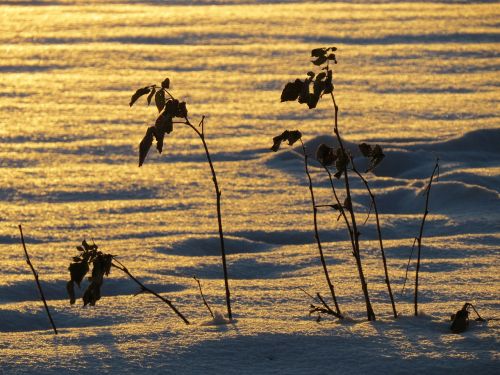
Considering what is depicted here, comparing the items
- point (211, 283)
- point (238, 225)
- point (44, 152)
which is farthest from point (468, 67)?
point (211, 283)

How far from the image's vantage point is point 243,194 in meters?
4.97

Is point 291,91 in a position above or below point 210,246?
above

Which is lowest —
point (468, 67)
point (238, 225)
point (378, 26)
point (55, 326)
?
point (55, 326)

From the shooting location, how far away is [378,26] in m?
10.5

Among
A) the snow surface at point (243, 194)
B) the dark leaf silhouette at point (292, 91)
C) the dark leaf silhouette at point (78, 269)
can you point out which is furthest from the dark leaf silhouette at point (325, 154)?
the dark leaf silhouette at point (78, 269)

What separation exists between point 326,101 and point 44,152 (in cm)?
224

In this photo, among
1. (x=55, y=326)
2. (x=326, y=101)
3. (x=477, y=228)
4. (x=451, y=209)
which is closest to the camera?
(x=55, y=326)

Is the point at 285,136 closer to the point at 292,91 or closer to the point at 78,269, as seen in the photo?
the point at 292,91

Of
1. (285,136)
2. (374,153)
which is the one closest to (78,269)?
(285,136)

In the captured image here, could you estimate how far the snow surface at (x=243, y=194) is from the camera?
257 centimetres

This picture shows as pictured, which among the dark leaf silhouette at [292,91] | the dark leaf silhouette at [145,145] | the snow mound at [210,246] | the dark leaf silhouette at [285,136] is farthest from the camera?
the snow mound at [210,246]

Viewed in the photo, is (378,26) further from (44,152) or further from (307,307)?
(307,307)

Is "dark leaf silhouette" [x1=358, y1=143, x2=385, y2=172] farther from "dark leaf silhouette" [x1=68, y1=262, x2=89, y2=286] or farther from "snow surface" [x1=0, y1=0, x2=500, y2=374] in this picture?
"dark leaf silhouette" [x1=68, y1=262, x2=89, y2=286]

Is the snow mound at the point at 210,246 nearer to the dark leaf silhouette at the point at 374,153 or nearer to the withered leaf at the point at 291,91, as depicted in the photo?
the dark leaf silhouette at the point at 374,153
